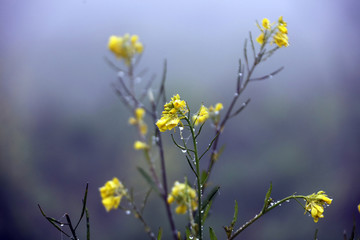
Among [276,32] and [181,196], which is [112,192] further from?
[276,32]

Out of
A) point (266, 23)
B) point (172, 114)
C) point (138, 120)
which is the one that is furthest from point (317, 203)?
point (138, 120)

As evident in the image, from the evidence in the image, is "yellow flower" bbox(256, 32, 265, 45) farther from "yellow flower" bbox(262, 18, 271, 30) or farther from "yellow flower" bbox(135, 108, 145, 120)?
"yellow flower" bbox(135, 108, 145, 120)

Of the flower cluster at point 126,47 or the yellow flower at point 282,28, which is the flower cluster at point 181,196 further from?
the flower cluster at point 126,47

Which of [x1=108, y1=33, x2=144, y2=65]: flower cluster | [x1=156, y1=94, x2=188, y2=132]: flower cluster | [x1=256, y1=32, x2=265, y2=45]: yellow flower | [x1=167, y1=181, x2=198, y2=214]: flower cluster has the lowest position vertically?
[x1=167, y1=181, x2=198, y2=214]: flower cluster

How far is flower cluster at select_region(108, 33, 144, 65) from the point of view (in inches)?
39.6

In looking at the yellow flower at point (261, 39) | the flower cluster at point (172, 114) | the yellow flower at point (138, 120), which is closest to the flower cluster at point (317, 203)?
the flower cluster at point (172, 114)

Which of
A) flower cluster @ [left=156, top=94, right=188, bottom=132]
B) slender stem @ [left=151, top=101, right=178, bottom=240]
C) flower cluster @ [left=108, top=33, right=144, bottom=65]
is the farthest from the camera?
flower cluster @ [left=108, top=33, right=144, bottom=65]

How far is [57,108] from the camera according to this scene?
293 inches

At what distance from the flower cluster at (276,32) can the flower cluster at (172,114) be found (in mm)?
281

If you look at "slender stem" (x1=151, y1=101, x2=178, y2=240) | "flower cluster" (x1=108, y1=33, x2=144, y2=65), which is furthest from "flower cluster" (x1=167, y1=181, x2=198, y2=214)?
"flower cluster" (x1=108, y1=33, x2=144, y2=65)

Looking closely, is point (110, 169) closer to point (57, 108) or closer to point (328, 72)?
point (57, 108)

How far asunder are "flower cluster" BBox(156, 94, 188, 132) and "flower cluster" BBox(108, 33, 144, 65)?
1.99 ft

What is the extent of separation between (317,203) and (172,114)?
224 millimetres

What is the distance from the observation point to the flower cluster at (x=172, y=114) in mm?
435
